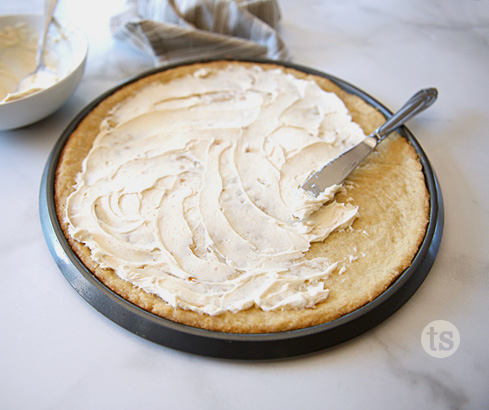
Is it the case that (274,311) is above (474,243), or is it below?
below

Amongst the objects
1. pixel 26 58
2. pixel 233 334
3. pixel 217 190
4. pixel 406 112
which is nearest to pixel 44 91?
pixel 26 58

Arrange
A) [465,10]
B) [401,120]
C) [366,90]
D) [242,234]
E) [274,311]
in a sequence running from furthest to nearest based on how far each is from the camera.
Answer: [465,10] → [366,90] → [401,120] → [242,234] → [274,311]

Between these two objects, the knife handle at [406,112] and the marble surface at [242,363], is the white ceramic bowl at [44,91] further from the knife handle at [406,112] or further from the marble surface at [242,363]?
the knife handle at [406,112]

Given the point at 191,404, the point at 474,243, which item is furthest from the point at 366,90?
the point at 191,404

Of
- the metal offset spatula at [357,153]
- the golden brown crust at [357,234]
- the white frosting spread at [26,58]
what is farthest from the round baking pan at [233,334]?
the white frosting spread at [26,58]

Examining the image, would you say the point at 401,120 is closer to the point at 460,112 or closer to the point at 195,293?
the point at 460,112
